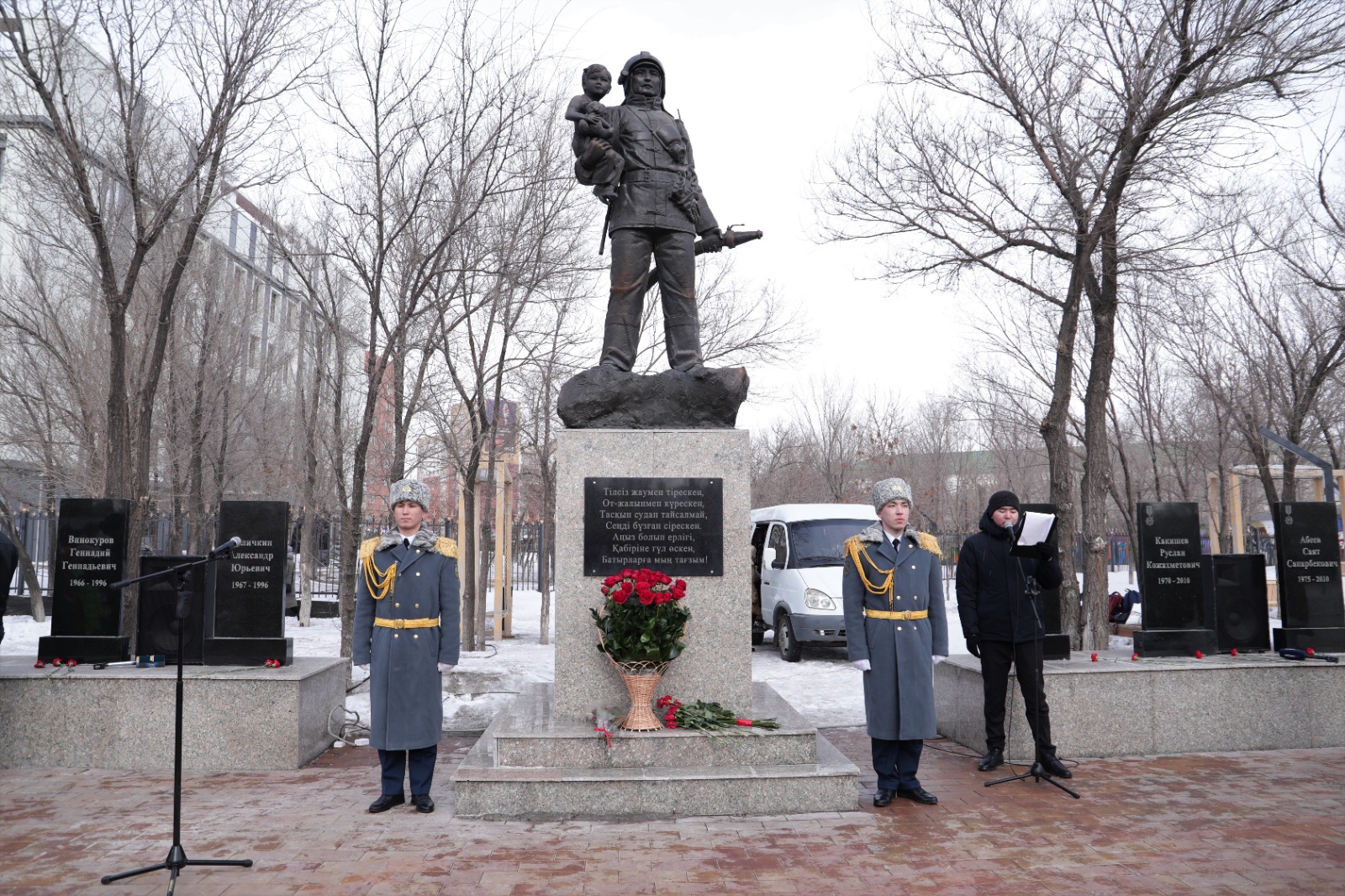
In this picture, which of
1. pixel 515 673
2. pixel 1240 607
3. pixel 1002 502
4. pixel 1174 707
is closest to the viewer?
pixel 1002 502

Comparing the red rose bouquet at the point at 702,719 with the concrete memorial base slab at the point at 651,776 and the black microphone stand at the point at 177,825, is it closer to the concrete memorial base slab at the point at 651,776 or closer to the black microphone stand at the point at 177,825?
the concrete memorial base slab at the point at 651,776

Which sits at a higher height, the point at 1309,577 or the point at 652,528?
the point at 652,528

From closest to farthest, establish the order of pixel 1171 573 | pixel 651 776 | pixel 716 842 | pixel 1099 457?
pixel 716 842 → pixel 651 776 → pixel 1171 573 → pixel 1099 457

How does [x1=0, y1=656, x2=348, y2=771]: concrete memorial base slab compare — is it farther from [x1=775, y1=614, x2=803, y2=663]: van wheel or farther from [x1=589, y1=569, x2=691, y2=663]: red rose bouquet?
[x1=775, y1=614, x2=803, y2=663]: van wheel

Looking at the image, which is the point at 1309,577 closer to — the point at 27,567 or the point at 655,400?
the point at 655,400

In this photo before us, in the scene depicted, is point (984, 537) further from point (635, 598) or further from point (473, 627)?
point (473, 627)

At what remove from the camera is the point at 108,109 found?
8508 mm

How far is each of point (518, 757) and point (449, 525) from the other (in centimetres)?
1366

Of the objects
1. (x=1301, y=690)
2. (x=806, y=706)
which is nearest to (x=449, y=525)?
(x=806, y=706)

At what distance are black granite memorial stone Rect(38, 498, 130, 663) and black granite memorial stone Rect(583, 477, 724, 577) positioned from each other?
3767 mm

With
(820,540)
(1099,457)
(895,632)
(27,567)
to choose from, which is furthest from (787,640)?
(27,567)

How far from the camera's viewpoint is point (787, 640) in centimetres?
1309

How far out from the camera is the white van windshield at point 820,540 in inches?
520

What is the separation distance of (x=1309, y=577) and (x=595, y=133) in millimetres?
6834
